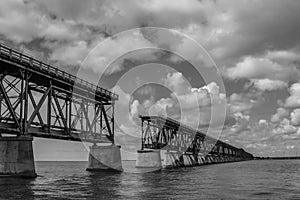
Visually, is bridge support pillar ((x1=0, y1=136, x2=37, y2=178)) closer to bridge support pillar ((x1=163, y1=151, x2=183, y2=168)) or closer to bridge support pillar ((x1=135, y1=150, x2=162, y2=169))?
bridge support pillar ((x1=135, y1=150, x2=162, y2=169))

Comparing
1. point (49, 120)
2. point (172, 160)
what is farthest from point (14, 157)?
point (172, 160)

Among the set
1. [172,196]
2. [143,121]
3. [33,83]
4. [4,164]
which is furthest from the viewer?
[143,121]

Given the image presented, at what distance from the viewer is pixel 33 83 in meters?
53.5

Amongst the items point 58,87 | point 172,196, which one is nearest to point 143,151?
point 58,87

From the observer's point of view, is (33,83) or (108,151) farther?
(108,151)

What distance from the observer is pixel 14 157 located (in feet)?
141

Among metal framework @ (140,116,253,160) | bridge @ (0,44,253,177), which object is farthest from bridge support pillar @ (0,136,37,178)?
metal framework @ (140,116,253,160)

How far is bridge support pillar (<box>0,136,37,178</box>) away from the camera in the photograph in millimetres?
42938

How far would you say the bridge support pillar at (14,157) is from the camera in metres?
42.9

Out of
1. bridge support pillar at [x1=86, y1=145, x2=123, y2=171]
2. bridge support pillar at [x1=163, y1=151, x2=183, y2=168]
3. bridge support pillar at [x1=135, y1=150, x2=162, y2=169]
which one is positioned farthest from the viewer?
bridge support pillar at [x1=163, y1=151, x2=183, y2=168]

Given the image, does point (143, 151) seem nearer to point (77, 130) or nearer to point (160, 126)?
point (160, 126)

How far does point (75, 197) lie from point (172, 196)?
29.3 ft

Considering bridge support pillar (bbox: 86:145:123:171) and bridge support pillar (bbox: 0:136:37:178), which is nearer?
bridge support pillar (bbox: 0:136:37:178)

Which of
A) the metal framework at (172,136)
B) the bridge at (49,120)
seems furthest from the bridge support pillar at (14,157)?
the metal framework at (172,136)
